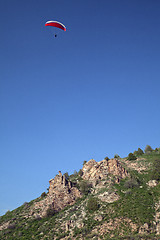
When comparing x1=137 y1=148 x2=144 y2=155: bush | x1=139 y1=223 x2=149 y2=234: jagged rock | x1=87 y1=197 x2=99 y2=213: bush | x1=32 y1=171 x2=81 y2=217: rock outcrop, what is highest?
x1=137 y1=148 x2=144 y2=155: bush

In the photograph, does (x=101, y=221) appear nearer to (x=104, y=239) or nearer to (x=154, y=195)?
(x=104, y=239)

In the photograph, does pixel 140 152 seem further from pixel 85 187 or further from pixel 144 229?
pixel 144 229

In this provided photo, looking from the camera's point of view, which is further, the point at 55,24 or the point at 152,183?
the point at 55,24

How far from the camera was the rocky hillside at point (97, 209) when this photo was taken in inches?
1940

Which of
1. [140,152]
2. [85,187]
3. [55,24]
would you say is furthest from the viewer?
[140,152]

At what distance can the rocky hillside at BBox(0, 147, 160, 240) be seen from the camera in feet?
162

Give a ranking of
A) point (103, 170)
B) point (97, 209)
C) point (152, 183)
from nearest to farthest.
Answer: point (97, 209)
point (152, 183)
point (103, 170)

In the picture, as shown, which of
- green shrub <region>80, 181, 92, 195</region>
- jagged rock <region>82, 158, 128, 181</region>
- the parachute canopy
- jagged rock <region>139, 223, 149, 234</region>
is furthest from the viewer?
jagged rock <region>82, 158, 128, 181</region>

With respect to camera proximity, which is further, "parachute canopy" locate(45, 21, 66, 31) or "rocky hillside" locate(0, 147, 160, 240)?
"parachute canopy" locate(45, 21, 66, 31)

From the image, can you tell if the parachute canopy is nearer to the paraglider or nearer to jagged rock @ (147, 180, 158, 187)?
the paraglider

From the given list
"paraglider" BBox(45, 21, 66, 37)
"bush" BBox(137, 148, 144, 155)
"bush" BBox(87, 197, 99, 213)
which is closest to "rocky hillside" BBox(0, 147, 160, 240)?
"bush" BBox(87, 197, 99, 213)

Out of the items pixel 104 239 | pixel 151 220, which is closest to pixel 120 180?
pixel 151 220

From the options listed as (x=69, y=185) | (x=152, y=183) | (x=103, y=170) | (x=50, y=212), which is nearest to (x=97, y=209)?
(x=50, y=212)

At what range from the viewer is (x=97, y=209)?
58.7 metres
